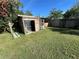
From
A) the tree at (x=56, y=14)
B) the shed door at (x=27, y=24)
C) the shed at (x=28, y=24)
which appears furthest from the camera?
the tree at (x=56, y=14)

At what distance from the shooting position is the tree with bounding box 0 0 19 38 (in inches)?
589

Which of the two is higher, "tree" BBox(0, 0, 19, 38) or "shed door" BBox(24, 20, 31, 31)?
"tree" BBox(0, 0, 19, 38)

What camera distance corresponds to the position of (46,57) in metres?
7.79

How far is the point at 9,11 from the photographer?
15.7m

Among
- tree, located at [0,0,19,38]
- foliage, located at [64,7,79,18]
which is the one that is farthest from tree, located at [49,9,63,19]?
tree, located at [0,0,19,38]

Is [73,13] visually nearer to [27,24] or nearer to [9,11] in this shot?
[27,24]

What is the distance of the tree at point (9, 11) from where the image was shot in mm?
14969

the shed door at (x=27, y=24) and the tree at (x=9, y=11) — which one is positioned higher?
the tree at (x=9, y=11)

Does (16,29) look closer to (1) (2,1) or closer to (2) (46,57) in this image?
(1) (2,1)

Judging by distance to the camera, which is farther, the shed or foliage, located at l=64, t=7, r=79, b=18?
foliage, located at l=64, t=7, r=79, b=18

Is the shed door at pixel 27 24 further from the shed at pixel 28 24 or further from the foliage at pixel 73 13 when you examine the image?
the foliage at pixel 73 13

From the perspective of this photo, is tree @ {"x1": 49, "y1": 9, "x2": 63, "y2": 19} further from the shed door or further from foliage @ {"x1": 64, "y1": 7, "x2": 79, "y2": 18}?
the shed door

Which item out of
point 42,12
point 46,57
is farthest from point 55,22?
point 46,57

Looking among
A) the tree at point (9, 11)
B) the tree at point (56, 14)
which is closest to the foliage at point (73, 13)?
the tree at point (56, 14)
